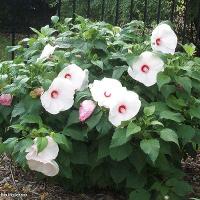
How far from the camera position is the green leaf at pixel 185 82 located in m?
2.81

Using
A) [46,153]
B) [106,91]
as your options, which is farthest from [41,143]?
[106,91]

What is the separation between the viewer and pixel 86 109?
2.71m

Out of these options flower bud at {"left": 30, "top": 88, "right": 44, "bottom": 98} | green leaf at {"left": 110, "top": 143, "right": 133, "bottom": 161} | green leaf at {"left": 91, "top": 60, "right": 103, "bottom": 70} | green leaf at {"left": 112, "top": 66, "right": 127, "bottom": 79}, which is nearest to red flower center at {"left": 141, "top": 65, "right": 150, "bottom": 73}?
green leaf at {"left": 112, "top": 66, "right": 127, "bottom": 79}

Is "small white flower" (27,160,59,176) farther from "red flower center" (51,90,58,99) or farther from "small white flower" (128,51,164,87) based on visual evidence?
"small white flower" (128,51,164,87)

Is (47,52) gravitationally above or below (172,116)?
above

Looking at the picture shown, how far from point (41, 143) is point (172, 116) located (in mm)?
690

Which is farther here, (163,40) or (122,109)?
(163,40)

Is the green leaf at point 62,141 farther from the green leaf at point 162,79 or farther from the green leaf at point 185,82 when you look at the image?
the green leaf at point 185,82

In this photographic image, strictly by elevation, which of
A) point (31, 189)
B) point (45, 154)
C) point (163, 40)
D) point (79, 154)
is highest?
point (163, 40)

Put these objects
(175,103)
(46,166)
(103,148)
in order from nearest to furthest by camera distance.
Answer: (46,166) → (103,148) → (175,103)

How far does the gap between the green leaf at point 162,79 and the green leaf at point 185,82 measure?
0.06 m

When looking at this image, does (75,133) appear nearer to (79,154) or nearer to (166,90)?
(79,154)

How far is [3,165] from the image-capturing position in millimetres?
3527

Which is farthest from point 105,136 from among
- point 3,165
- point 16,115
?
point 3,165
